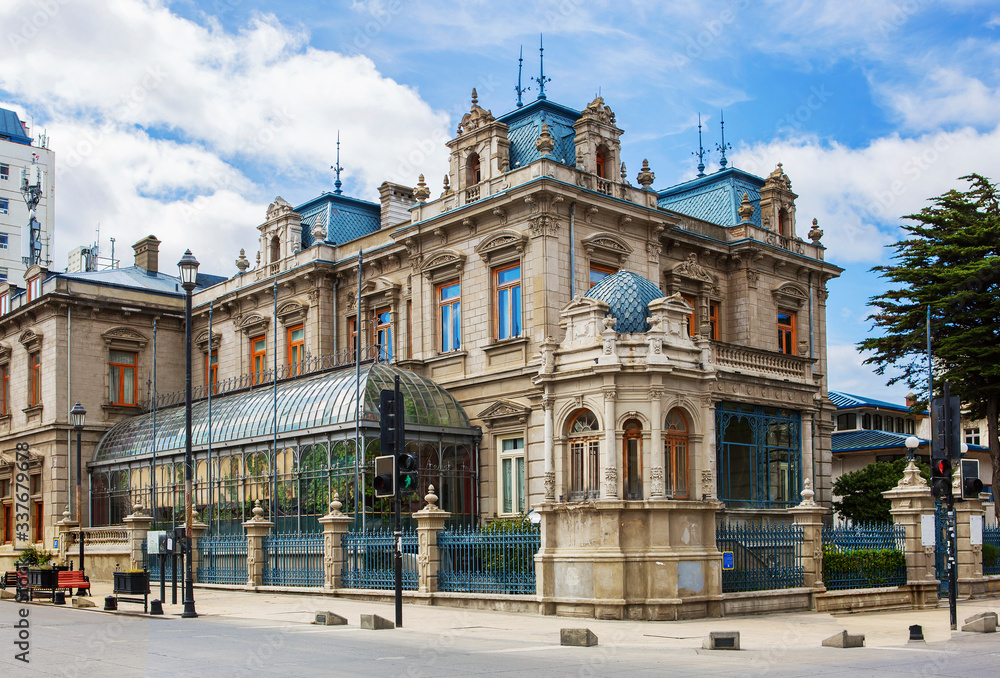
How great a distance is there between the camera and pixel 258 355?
39.6m

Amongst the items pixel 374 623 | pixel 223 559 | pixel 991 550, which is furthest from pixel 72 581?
pixel 991 550

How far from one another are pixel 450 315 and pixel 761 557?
1411cm

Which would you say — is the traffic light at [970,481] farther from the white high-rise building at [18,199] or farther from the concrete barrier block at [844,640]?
the white high-rise building at [18,199]

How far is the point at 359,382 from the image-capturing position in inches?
1111

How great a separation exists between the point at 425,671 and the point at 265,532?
53.3 ft

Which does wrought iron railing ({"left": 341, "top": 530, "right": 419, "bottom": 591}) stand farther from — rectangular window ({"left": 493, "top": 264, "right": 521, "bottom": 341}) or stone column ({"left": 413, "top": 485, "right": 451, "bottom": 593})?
rectangular window ({"left": 493, "top": 264, "right": 521, "bottom": 341})

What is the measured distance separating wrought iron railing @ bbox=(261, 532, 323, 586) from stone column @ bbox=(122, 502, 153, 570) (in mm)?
5191

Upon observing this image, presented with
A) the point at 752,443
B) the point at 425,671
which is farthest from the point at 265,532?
the point at 425,671

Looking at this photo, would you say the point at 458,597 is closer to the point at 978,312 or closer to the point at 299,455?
the point at 299,455

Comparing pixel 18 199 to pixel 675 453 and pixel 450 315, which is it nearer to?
pixel 450 315

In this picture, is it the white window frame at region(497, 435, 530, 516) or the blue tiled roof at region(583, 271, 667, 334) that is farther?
the white window frame at region(497, 435, 530, 516)

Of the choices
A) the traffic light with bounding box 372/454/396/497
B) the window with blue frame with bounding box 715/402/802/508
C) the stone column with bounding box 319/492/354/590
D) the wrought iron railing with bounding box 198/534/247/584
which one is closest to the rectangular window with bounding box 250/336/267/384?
the wrought iron railing with bounding box 198/534/247/584

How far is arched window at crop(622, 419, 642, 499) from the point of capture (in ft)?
63.9

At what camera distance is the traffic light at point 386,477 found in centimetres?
1670
